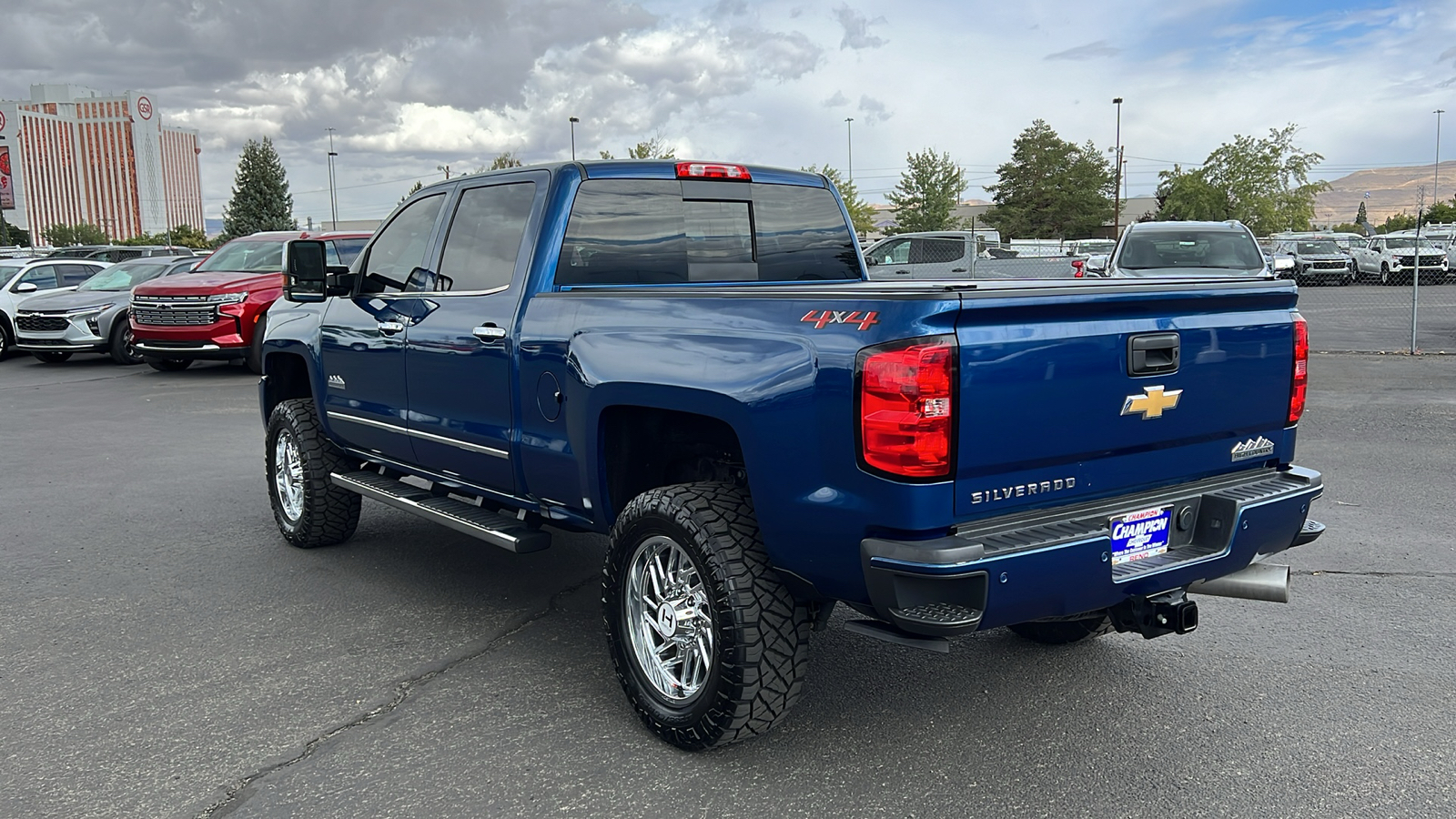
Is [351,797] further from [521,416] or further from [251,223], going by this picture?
[251,223]

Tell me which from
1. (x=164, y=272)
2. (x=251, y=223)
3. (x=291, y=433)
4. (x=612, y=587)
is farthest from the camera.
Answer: (x=251, y=223)

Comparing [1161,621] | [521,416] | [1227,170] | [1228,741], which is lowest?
[1228,741]

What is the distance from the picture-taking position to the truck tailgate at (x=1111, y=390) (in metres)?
3.08

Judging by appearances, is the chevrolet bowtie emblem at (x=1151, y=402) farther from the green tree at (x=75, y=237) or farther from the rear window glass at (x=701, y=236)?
the green tree at (x=75, y=237)

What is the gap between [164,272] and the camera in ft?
61.4

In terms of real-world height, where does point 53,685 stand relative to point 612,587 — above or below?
below

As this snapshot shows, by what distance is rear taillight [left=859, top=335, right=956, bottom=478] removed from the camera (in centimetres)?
298

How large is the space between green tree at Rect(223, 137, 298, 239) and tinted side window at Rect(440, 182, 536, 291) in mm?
78075

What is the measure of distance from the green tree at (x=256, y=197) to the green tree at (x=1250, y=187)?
57.2 metres

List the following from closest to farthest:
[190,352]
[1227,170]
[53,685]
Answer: [53,685] → [190,352] → [1227,170]

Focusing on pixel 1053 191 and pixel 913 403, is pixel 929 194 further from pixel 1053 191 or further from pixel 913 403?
pixel 913 403

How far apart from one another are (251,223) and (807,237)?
8011 centimetres

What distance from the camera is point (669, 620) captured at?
3.77 meters

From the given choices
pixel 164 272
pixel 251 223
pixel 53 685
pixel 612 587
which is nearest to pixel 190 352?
pixel 164 272
